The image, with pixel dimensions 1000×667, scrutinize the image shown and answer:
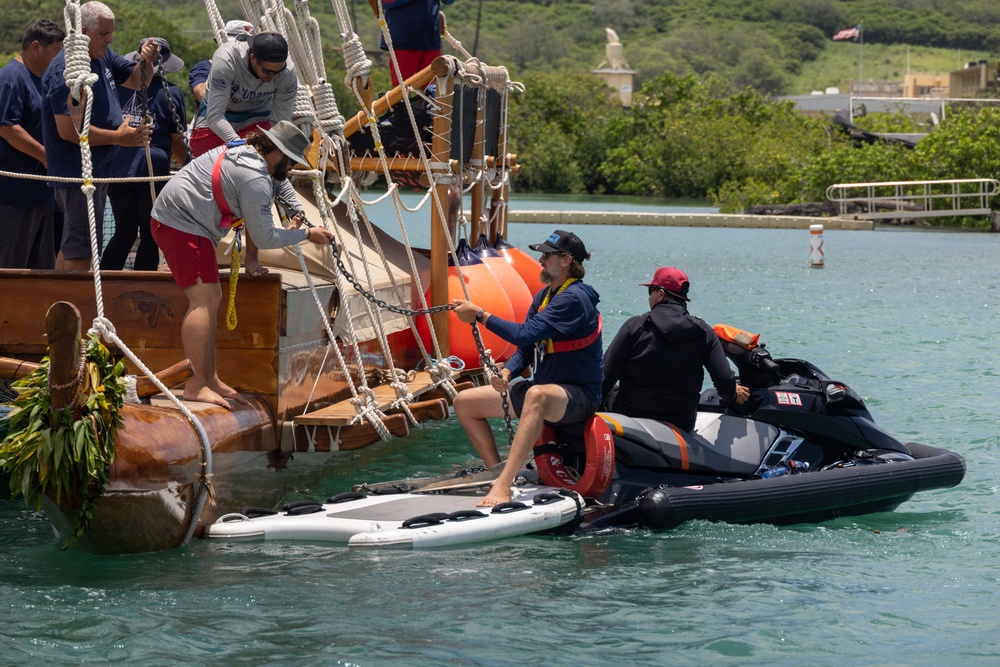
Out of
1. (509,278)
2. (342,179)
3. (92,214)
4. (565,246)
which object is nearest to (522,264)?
(509,278)

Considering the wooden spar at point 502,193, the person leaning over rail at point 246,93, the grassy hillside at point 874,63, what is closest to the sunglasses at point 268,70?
the person leaning over rail at point 246,93

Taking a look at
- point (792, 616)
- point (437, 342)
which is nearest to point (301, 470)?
point (437, 342)

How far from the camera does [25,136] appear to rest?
8.45 meters

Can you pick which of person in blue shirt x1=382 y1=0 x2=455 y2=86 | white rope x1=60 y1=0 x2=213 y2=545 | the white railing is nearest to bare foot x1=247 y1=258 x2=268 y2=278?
white rope x1=60 y1=0 x2=213 y2=545

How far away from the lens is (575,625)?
578cm

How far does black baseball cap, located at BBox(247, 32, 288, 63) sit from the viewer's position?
7.42 meters

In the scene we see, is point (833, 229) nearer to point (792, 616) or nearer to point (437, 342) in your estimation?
point (437, 342)

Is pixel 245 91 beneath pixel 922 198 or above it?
above

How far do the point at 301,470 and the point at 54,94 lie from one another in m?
2.70

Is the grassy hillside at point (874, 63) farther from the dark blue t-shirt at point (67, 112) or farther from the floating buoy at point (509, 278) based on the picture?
the dark blue t-shirt at point (67, 112)

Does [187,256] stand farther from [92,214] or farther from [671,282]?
[671,282]

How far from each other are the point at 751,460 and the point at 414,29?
491 cm

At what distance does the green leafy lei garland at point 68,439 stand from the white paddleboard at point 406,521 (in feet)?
2.83

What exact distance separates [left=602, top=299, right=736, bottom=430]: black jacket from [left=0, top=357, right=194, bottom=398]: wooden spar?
2.40m
